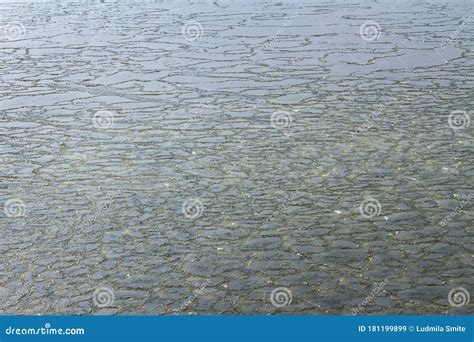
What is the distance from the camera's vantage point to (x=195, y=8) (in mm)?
16688

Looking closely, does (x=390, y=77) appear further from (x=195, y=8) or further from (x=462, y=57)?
(x=195, y=8)

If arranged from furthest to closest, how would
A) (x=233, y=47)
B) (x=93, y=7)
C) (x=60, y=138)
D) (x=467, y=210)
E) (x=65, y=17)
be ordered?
(x=93, y=7), (x=65, y=17), (x=233, y=47), (x=60, y=138), (x=467, y=210)

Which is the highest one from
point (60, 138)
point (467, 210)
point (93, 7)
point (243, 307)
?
point (93, 7)

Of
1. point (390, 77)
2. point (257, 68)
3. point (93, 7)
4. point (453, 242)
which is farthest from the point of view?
point (93, 7)

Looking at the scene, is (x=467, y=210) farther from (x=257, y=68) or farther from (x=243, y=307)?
(x=257, y=68)

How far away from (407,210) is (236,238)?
4.39ft

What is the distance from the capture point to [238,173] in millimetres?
7219

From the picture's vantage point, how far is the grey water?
205 inches

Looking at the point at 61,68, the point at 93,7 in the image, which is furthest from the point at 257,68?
the point at 93,7

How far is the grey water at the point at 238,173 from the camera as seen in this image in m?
5.21

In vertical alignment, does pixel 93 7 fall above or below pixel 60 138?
above

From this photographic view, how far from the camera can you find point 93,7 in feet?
57.8

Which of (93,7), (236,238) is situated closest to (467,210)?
(236,238)

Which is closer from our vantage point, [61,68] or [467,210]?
[467,210]
